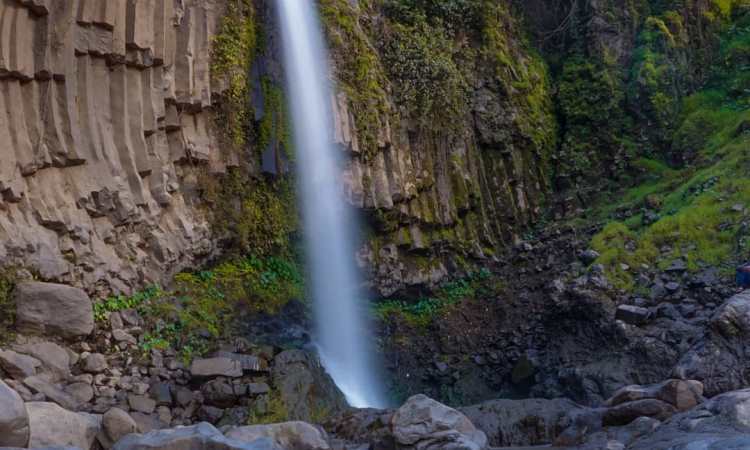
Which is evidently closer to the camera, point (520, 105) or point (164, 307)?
point (164, 307)

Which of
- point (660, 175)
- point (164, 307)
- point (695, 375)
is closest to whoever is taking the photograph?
point (695, 375)

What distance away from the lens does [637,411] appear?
11.1m

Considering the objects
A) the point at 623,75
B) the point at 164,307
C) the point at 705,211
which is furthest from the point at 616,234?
the point at 164,307

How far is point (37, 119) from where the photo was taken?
12750 millimetres

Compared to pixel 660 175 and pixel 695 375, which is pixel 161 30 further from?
pixel 660 175

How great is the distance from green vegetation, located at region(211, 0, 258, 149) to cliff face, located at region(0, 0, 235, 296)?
0.30 m

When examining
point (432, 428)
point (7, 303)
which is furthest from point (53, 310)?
point (432, 428)

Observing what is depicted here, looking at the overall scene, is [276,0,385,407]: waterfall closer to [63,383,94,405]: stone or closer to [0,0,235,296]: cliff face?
[0,0,235,296]: cliff face

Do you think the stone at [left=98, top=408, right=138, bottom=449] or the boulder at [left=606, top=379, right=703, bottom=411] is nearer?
the stone at [left=98, top=408, right=138, bottom=449]

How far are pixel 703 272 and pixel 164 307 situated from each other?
10.8 metres

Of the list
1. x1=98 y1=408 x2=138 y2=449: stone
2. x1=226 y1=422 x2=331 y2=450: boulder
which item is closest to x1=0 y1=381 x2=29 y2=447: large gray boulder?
x1=98 y1=408 x2=138 y2=449: stone

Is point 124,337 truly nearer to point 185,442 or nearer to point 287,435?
point 287,435

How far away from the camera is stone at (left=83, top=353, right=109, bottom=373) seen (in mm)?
12047

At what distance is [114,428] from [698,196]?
13.7 metres
